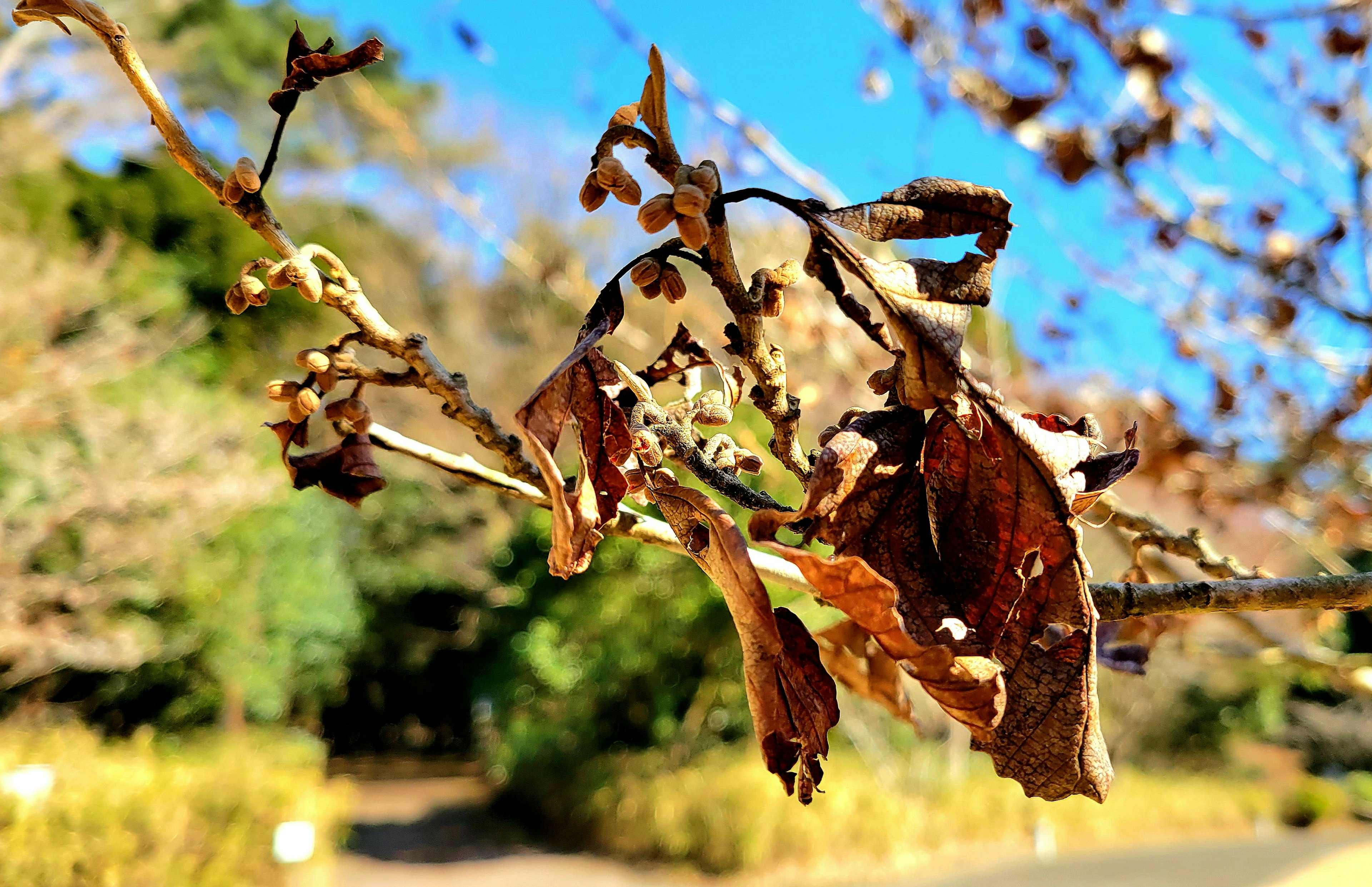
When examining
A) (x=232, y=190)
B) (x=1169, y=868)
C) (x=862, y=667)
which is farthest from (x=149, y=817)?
(x=1169, y=868)

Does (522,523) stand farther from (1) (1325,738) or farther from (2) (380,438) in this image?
(1) (1325,738)

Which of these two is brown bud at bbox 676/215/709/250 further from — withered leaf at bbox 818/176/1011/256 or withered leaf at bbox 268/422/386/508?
withered leaf at bbox 268/422/386/508

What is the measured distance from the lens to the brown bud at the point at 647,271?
16.8 inches

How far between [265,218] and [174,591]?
8.56m

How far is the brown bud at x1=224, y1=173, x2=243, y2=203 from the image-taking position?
421 millimetres

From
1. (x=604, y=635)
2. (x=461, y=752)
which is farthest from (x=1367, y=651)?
(x=461, y=752)

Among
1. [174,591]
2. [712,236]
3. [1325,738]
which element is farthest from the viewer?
[1325,738]

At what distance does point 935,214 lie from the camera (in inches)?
15.3

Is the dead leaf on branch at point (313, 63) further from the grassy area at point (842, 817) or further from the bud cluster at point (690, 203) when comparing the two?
the grassy area at point (842, 817)

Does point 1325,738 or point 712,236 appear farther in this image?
point 1325,738

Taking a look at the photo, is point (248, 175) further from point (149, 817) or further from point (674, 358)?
point (149, 817)

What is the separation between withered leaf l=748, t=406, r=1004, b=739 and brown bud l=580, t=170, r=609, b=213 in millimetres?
165

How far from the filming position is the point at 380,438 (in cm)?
55

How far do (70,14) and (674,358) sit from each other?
1.20ft
